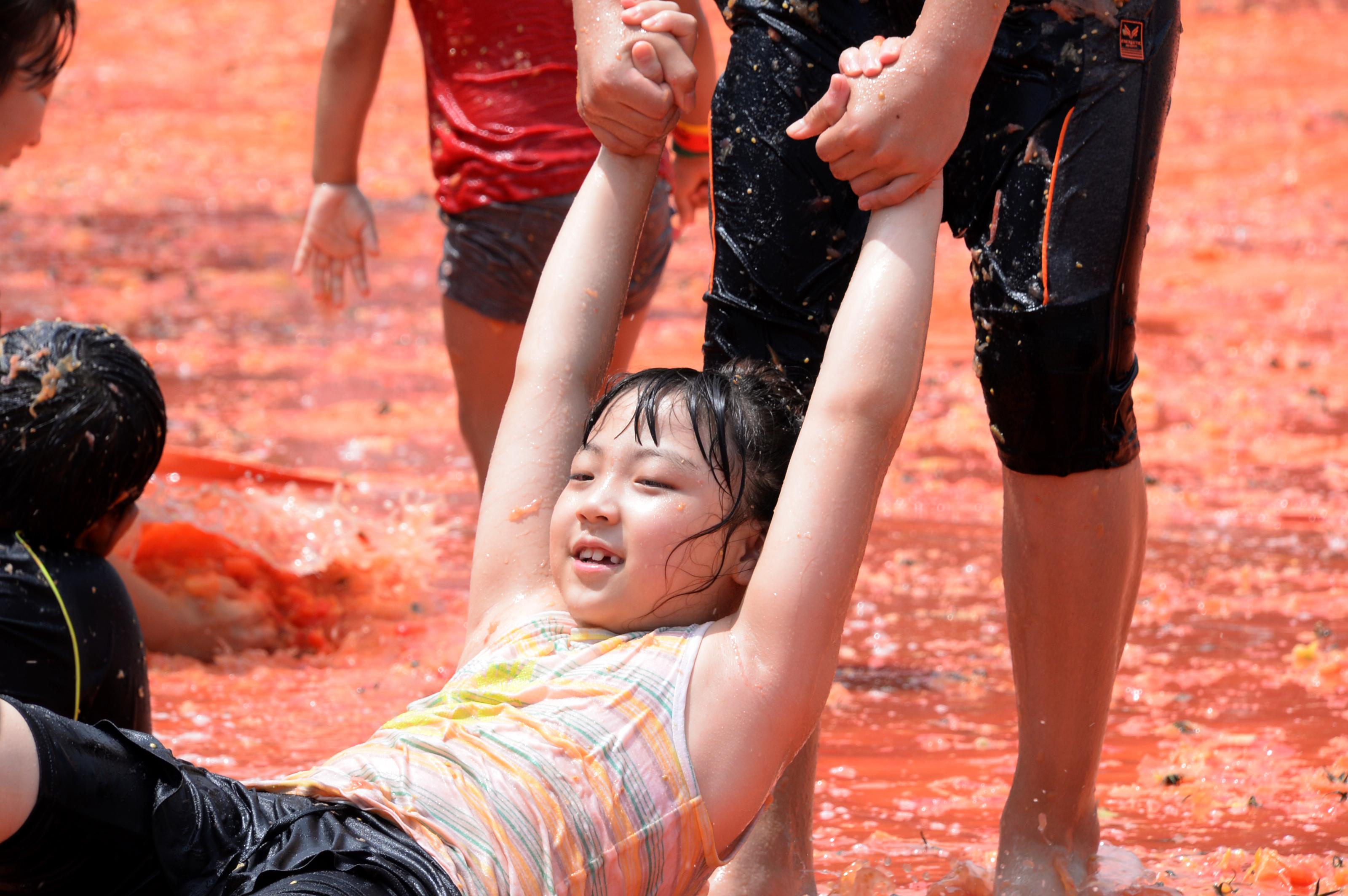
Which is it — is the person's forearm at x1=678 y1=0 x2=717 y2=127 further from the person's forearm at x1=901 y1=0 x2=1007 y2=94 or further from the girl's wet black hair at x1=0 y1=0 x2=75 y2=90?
the girl's wet black hair at x1=0 y1=0 x2=75 y2=90

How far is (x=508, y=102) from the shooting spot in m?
3.28

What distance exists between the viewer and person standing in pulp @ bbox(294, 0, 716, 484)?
3232 mm

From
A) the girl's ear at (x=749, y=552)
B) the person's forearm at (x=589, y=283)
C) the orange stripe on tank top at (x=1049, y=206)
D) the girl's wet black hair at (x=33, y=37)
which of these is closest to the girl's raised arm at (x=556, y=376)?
the person's forearm at (x=589, y=283)

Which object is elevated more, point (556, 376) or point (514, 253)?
point (514, 253)

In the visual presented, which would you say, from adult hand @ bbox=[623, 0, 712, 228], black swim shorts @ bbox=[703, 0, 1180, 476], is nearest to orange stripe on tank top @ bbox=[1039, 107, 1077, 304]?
black swim shorts @ bbox=[703, 0, 1180, 476]

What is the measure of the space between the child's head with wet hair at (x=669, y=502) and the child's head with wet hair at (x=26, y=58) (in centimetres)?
120

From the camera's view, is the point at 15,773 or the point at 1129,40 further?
the point at 1129,40

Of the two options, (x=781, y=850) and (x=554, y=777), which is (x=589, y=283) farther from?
(x=781, y=850)

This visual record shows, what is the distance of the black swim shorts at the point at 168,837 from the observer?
1.46 m

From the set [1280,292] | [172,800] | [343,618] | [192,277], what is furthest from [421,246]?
[172,800]

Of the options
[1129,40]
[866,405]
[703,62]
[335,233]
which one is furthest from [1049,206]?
[335,233]

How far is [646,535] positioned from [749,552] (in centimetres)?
15

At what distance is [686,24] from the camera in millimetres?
1928

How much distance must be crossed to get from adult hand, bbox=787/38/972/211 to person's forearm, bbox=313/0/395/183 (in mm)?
1721
